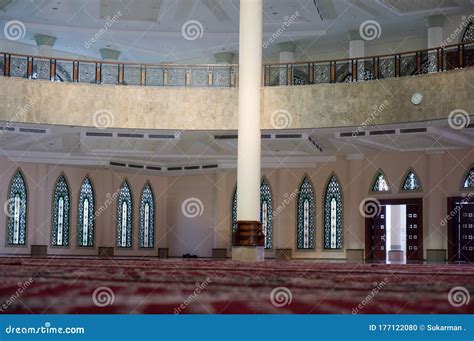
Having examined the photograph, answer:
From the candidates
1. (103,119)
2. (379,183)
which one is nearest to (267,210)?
(379,183)

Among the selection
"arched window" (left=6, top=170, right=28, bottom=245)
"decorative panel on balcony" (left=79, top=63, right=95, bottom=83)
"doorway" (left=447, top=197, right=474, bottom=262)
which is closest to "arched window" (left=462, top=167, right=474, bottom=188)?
"doorway" (left=447, top=197, right=474, bottom=262)

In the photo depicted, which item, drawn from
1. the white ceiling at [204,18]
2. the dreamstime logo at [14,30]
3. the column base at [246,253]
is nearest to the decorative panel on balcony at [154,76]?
the white ceiling at [204,18]

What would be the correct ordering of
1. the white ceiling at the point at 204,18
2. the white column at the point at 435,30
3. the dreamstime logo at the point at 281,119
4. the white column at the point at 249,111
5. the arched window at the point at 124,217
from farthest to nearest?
1. the arched window at the point at 124,217
2. the white column at the point at 435,30
3. the white ceiling at the point at 204,18
4. the dreamstime logo at the point at 281,119
5. the white column at the point at 249,111

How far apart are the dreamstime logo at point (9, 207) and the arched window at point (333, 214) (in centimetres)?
828

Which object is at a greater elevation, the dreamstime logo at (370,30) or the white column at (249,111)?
the dreamstime logo at (370,30)

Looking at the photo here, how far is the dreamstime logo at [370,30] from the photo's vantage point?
1951cm

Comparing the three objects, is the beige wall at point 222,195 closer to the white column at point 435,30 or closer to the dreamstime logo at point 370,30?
the white column at point 435,30

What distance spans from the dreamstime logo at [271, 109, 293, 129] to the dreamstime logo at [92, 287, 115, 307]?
1107cm

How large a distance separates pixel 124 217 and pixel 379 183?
755 cm

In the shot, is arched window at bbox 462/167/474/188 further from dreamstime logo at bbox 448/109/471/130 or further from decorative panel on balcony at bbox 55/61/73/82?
decorative panel on balcony at bbox 55/61/73/82

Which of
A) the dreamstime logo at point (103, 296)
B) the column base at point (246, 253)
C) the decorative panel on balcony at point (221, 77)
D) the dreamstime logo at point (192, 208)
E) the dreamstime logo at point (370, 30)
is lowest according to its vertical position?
the column base at point (246, 253)

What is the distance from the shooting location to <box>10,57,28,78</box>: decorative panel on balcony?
603 inches

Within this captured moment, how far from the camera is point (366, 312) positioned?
384 cm

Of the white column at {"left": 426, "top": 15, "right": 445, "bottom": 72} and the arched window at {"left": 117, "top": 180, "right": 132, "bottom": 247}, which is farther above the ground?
the white column at {"left": 426, "top": 15, "right": 445, "bottom": 72}
